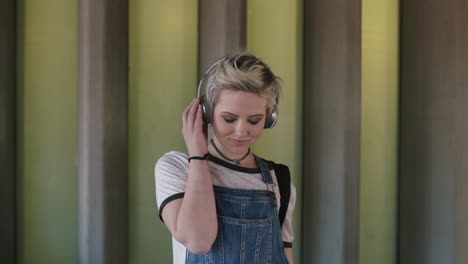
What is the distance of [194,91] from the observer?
7.67 ft

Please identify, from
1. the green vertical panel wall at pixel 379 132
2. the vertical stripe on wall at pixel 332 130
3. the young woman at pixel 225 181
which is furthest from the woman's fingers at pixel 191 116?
the green vertical panel wall at pixel 379 132

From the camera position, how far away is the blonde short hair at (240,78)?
1.35 meters

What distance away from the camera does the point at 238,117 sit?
Result: 1.38m

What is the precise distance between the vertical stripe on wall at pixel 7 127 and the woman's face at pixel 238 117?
40.6 inches

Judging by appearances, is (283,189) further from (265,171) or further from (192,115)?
(192,115)

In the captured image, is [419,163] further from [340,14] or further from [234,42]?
→ [234,42]

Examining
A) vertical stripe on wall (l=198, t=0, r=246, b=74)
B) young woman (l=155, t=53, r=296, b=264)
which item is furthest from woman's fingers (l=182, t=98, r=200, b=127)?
vertical stripe on wall (l=198, t=0, r=246, b=74)

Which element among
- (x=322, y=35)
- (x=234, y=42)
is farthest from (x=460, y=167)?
(x=234, y=42)

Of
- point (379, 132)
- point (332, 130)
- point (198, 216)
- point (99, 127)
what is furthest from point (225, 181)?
point (379, 132)

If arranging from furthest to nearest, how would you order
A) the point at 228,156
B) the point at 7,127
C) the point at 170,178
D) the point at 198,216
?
the point at 7,127
the point at 228,156
the point at 170,178
the point at 198,216

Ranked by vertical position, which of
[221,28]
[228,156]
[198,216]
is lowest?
[198,216]

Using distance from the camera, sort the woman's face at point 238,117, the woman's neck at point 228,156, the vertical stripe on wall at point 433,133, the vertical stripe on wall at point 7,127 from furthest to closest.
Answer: the vertical stripe on wall at point 433,133
the vertical stripe on wall at point 7,127
the woman's neck at point 228,156
the woman's face at point 238,117

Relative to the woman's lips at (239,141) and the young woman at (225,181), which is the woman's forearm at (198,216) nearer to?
the young woman at (225,181)

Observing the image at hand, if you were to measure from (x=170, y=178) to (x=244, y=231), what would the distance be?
0.28 meters
